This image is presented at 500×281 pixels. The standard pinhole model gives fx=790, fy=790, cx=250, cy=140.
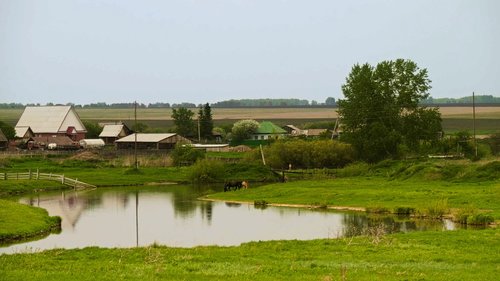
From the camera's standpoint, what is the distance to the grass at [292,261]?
21.4 meters

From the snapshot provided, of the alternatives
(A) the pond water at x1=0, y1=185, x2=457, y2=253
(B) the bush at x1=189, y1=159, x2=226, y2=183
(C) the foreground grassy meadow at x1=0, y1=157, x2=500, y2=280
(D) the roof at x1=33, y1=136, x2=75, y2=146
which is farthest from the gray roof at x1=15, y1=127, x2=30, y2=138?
(C) the foreground grassy meadow at x1=0, y1=157, x2=500, y2=280

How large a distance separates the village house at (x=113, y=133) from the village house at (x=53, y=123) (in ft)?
17.4

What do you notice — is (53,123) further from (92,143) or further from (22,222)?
(22,222)

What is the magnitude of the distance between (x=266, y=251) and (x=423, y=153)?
56.9 meters

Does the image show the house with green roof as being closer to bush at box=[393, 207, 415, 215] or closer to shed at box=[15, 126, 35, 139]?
shed at box=[15, 126, 35, 139]

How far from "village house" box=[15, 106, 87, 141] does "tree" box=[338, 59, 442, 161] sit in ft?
178

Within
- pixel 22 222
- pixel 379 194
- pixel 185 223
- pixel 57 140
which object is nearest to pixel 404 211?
pixel 379 194

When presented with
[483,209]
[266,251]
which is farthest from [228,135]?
[266,251]

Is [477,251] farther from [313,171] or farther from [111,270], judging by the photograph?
[313,171]

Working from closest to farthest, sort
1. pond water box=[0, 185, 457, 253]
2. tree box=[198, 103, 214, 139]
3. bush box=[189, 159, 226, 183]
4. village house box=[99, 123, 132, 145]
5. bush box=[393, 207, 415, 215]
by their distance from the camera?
1. pond water box=[0, 185, 457, 253]
2. bush box=[393, 207, 415, 215]
3. bush box=[189, 159, 226, 183]
4. village house box=[99, 123, 132, 145]
5. tree box=[198, 103, 214, 139]

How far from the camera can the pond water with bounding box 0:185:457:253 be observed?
3541 cm

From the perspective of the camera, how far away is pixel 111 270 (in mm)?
22656

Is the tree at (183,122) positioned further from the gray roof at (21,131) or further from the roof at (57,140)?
the gray roof at (21,131)

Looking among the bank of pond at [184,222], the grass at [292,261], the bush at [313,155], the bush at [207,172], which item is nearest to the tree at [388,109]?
the bush at [313,155]
